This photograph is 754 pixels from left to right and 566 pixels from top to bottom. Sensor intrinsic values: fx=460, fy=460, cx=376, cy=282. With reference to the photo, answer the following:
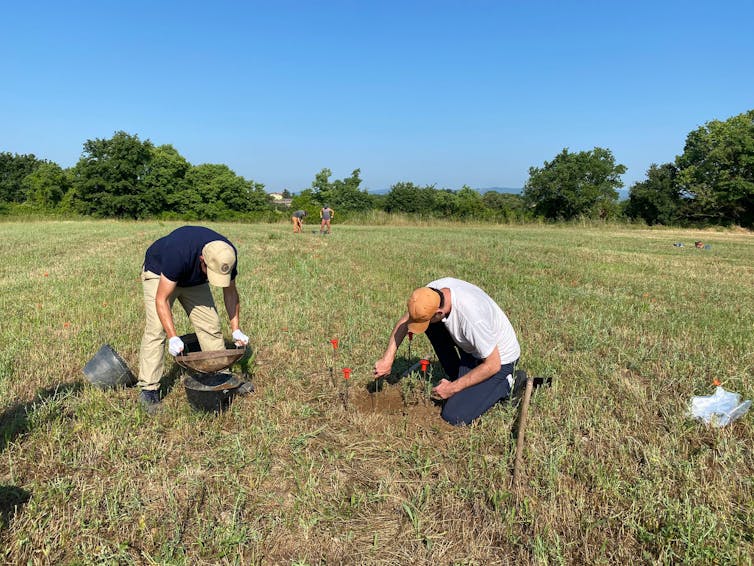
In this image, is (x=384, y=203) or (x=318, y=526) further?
(x=384, y=203)

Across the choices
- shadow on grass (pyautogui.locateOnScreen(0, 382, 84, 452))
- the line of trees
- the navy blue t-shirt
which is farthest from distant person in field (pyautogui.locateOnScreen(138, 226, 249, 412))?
the line of trees

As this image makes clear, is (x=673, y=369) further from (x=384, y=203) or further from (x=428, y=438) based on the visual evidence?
(x=384, y=203)

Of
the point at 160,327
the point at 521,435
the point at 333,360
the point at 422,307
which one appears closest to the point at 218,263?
the point at 160,327

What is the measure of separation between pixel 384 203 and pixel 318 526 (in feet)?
176

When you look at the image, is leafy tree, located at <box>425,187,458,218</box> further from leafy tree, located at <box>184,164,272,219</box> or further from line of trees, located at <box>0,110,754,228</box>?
leafy tree, located at <box>184,164,272,219</box>

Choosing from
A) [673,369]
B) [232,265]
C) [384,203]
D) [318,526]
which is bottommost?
[318,526]

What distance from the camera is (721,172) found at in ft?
121

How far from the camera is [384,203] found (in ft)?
181

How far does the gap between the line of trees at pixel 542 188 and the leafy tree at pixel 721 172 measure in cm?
7

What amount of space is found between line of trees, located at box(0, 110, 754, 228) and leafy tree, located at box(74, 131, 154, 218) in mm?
82

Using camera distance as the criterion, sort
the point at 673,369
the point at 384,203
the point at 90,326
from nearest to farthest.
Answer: the point at 673,369, the point at 90,326, the point at 384,203

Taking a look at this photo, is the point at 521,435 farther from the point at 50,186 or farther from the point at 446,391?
the point at 50,186

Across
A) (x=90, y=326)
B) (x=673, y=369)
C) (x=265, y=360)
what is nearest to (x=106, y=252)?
(x=90, y=326)

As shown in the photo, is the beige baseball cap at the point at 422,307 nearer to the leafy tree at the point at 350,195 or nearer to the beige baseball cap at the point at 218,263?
the beige baseball cap at the point at 218,263
